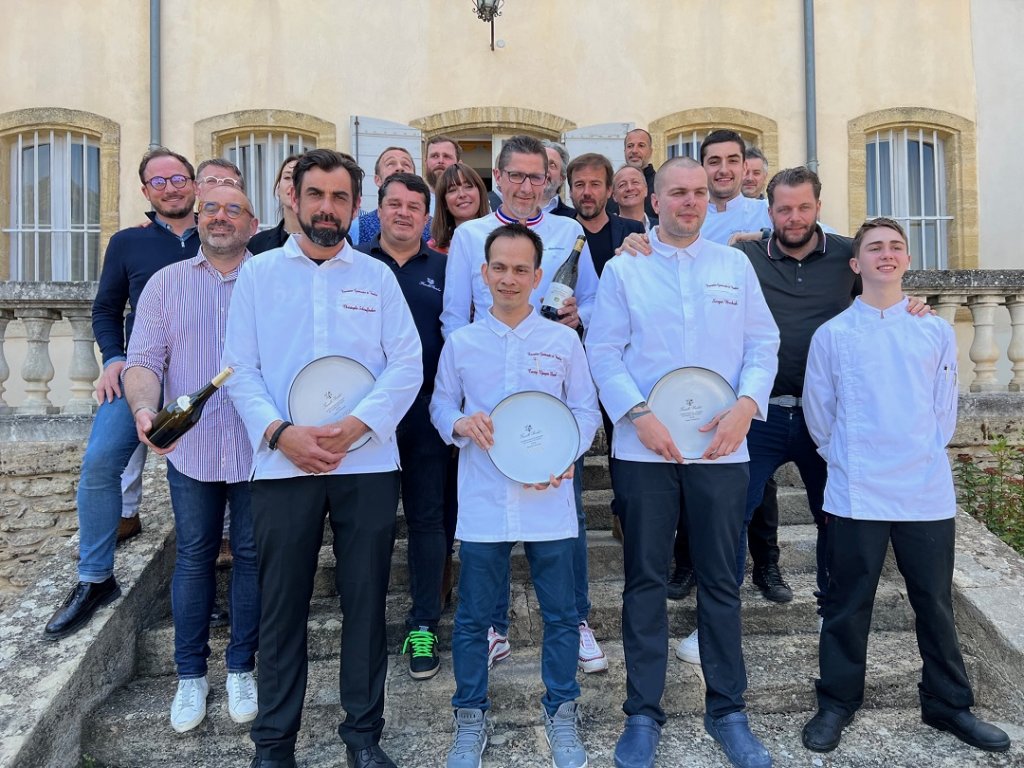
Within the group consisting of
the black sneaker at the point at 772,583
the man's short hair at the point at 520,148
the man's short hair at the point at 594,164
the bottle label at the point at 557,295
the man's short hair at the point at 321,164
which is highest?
the man's short hair at the point at 594,164

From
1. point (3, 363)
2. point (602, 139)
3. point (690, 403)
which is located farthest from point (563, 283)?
point (602, 139)

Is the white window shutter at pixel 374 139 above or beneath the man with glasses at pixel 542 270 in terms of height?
above

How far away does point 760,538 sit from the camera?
12.2ft

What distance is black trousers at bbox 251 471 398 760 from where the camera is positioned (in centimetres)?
254

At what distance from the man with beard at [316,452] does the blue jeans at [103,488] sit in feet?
2.96

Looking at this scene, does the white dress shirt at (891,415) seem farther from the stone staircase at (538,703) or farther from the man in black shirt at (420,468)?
the man in black shirt at (420,468)

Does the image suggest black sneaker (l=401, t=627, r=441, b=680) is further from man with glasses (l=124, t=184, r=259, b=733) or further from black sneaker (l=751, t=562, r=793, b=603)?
black sneaker (l=751, t=562, r=793, b=603)

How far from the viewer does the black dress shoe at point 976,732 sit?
2.81 m

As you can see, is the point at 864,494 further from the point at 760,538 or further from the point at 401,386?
the point at 401,386

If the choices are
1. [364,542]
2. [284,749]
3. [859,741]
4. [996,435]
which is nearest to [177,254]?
[364,542]

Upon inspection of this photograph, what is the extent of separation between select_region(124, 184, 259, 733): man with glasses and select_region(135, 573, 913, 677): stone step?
0.38 meters

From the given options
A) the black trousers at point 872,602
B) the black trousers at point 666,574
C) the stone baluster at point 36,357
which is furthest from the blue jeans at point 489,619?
the stone baluster at point 36,357

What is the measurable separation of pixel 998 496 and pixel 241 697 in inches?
183

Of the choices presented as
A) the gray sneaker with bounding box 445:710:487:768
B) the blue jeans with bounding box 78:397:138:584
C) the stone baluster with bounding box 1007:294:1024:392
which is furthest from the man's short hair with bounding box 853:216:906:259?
the stone baluster with bounding box 1007:294:1024:392
